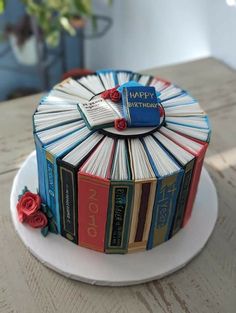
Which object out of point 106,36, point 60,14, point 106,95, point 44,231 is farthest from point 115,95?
point 106,36

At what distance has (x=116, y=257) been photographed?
0.59 m

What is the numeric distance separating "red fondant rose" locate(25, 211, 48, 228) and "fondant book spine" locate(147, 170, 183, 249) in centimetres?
16

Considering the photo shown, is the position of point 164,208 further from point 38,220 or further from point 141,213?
point 38,220

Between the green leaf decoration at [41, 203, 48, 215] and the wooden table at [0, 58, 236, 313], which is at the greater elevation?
the green leaf decoration at [41, 203, 48, 215]

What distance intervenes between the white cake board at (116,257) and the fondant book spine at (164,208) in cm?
2

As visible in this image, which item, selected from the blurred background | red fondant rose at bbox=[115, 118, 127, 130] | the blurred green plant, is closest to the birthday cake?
red fondant rose at bbox=[115, 118, 127, 130]

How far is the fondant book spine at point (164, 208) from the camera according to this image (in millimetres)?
532

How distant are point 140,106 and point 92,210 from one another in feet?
0.51

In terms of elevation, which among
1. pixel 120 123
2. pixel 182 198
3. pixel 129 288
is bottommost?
pixel 129 288

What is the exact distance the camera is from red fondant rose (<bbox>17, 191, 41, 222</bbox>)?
61 centimetres

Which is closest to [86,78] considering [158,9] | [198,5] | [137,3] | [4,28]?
[198,5]

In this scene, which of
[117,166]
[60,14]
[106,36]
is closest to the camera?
[117,166]

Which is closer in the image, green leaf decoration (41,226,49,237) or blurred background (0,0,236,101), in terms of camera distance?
green leaf decoration (41,226,49,237)

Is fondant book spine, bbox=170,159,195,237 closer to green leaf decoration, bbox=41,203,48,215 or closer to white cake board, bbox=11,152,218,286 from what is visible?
white cake board, bbox=11,152,218,286
